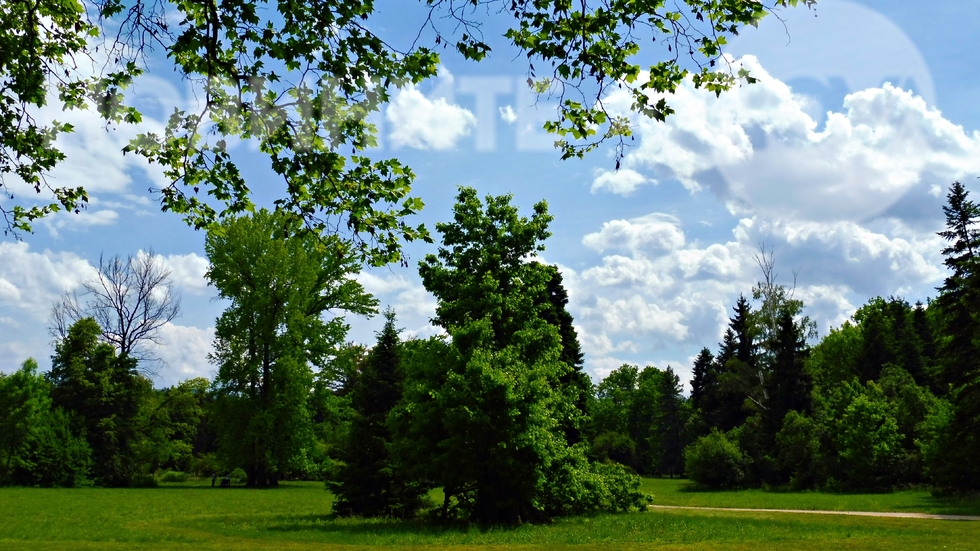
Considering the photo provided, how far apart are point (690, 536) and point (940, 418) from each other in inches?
877

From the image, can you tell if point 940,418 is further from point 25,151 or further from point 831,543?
point 25,151

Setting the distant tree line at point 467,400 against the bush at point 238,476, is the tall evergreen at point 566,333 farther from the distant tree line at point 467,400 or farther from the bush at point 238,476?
the bush at point 238,476

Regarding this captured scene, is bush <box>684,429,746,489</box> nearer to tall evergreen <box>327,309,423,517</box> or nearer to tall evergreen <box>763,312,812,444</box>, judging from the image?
tall evergreen <box>763,312,812,444</box>

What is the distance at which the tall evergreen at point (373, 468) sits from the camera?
2583 cm

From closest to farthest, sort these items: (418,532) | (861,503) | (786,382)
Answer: (418,532) → (861,503) → (786,382)

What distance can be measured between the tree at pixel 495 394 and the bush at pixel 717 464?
82.7ft

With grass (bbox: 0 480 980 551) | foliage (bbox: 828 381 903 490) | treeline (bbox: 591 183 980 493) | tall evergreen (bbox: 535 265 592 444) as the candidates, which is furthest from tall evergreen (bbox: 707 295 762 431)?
grass (bbox: 0 480 980 551)

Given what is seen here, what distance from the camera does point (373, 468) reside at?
25.9 meters

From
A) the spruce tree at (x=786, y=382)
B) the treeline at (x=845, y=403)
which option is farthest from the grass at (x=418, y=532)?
the spruce tree at (x=786, y=382)

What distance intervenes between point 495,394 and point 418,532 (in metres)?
4.74

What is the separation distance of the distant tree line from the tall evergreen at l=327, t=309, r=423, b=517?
0.07 meters

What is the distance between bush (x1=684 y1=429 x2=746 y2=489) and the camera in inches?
2016

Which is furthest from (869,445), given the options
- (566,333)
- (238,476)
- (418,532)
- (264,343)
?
(238,476)

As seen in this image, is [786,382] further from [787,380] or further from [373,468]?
[373,468]
